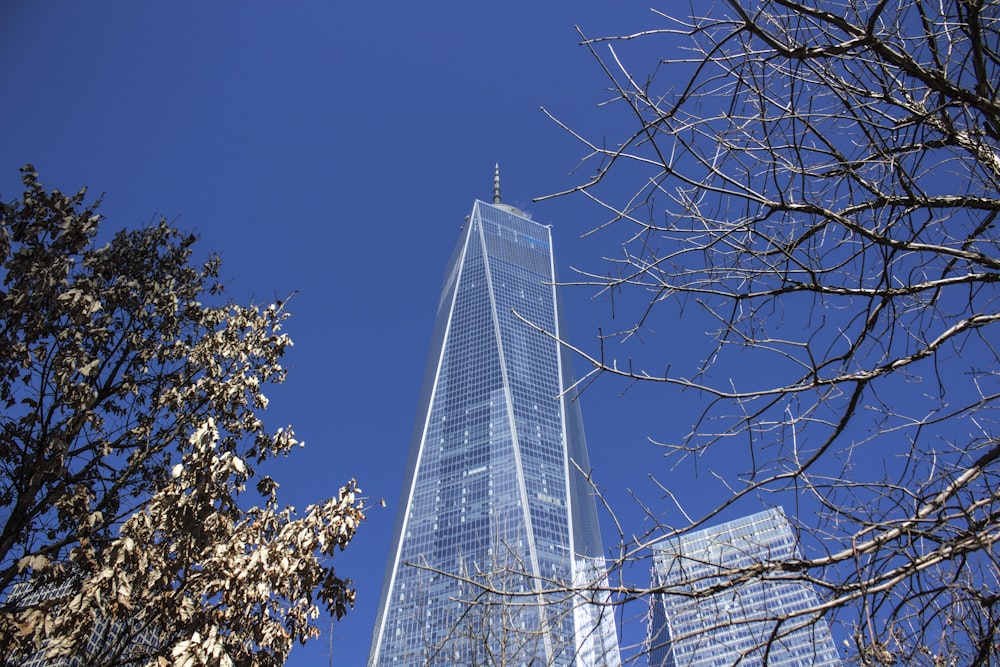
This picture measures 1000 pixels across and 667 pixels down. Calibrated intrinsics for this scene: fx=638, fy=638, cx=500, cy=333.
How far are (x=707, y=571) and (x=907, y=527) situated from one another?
0.68m

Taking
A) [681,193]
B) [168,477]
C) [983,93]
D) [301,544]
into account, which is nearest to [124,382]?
[168,477]

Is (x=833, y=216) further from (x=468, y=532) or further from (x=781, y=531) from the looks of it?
(x=468, y=532)

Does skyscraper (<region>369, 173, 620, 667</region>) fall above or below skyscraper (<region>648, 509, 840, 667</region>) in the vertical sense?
above

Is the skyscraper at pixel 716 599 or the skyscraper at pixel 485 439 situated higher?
the skyscraper at pixel 485 439

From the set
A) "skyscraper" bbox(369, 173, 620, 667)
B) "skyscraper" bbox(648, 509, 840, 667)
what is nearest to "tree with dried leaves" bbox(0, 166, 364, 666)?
"skyscraper" bbox(648, 509, 840, 667)

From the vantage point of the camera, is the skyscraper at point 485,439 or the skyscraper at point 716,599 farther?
the skyscraper at point 485,439

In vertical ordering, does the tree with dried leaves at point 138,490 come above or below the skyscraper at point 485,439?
below

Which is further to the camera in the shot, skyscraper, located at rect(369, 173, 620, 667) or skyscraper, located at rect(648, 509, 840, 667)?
skyscraper, located at rect(369, 173, 620, 667)

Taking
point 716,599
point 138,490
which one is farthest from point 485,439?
point 716,599

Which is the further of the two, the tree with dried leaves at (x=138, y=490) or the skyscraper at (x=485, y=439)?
the skyscraper at (x=485, y=439)

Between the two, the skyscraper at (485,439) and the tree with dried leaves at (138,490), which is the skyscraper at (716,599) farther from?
the skyscraper at (485,439)

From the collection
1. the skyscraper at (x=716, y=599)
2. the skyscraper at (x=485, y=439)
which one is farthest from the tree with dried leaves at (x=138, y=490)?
the skyscraper at (x=485, y=439)

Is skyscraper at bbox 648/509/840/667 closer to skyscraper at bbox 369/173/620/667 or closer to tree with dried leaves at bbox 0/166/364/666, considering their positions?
tree with dried leaves at bbox 0/166/364/666

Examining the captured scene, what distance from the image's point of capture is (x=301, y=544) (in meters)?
4.69
